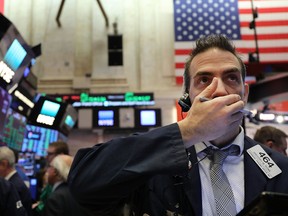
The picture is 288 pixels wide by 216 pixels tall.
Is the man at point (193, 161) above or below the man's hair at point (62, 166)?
above

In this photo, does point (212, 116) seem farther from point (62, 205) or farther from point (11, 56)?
point (11, 56)

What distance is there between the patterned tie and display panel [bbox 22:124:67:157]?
20.6 ft

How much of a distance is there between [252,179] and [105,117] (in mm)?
7840

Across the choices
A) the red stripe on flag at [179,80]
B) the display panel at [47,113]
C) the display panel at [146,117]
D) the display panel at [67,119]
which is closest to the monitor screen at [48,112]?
the display panel at [47,113]

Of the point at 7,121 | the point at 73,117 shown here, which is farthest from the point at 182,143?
the point at 73,117

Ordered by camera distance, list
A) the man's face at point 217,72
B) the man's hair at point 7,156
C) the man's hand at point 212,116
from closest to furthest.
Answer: the man's hand at point 212,116
the man's face at point 217,72
the man's hair at point 7,156

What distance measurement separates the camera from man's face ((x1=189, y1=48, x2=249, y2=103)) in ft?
4.44

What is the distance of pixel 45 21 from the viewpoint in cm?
1054

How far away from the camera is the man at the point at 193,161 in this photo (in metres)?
1.01

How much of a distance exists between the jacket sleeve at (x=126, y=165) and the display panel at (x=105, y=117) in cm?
788

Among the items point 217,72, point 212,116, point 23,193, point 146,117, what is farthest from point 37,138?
point 212,116

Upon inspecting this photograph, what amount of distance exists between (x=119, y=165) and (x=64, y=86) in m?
9.26

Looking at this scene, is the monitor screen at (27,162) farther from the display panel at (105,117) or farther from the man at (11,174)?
the man at (11,174)

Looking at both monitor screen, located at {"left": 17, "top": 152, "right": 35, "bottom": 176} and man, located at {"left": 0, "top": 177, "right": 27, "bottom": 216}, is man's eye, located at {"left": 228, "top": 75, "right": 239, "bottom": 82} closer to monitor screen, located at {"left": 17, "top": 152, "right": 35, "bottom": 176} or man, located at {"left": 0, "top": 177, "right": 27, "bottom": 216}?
man, located at {"left": 0, "top": 177, "right": 27, "bottom": 216}
